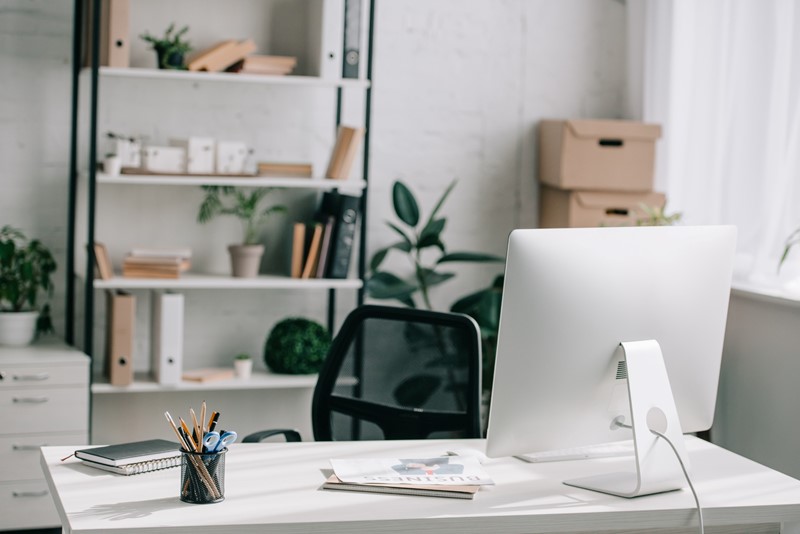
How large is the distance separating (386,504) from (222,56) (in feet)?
7.31

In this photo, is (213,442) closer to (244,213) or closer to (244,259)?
(244,259)

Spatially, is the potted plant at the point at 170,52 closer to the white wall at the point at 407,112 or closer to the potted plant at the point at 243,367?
the white wall at the point at 407,112

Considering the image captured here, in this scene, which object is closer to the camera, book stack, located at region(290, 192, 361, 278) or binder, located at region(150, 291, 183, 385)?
binder, located at region(150, 291, 183, 385)

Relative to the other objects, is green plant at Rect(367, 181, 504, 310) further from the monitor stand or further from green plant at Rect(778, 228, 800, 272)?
the monitor stand

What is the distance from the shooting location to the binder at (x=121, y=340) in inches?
140

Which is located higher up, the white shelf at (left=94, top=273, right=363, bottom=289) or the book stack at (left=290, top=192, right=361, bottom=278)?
the book stack at (left=290, top=192, right=361, bottom=278)

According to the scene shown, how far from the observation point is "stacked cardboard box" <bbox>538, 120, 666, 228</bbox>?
12.8 ft

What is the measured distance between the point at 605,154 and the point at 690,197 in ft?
1.18

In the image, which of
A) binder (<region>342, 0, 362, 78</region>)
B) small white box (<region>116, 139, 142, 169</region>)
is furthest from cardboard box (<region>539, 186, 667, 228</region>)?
small white box (<region>116, 139, 142, 169</region>)

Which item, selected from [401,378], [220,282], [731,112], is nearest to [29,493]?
[220,282]

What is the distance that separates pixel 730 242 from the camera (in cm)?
201

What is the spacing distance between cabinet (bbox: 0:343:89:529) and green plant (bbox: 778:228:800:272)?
2266mm

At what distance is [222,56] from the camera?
11.8 feet

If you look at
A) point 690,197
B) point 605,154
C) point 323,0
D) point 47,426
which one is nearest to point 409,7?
point 323,0
